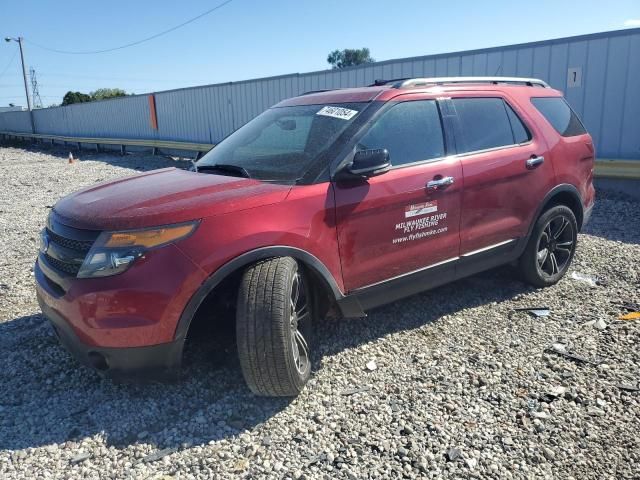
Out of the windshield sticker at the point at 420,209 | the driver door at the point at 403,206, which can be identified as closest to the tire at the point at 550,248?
the driver door at the point at 403,206

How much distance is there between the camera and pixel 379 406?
3.00 metres

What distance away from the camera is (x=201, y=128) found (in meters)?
19.0

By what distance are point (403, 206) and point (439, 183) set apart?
14.4 inches

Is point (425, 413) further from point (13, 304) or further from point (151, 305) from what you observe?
point (13, 304)

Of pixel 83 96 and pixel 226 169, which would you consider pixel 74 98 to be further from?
pixel 226 169

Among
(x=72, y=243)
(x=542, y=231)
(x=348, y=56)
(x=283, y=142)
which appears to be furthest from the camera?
(x=348, y=56)

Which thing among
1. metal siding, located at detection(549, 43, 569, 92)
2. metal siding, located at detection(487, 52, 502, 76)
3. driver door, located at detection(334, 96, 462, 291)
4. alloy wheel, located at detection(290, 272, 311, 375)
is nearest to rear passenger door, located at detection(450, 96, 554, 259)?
driver door, located at detection(334, 96, 462, 291)

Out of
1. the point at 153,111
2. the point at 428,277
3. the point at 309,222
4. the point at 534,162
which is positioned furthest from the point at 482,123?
the point at 153,111

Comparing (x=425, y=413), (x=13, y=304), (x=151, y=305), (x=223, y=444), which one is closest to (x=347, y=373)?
(x=425, y=413)

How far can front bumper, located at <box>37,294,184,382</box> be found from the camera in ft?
9.16

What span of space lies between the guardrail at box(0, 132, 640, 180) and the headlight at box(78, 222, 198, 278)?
174 centimetres

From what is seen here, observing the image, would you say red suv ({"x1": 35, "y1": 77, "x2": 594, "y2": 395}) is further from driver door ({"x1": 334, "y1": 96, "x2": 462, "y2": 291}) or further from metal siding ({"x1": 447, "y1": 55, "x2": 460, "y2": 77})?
metal siding ({"x1": 447, "y1": 55, "x2": 460, "y2": 77})

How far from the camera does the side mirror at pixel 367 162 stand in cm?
320

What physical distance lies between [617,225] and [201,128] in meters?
14.9
